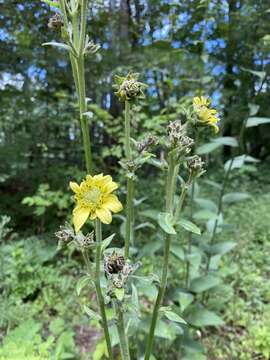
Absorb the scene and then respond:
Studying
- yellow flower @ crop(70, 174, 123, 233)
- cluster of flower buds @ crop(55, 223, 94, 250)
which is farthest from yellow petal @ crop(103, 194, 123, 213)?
cluster of flower buds @ crop(55, 223, 94, 250)

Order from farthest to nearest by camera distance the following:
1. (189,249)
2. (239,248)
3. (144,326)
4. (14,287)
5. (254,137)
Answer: (254,137), (239,248), (14,287), (189,249), (144,326)

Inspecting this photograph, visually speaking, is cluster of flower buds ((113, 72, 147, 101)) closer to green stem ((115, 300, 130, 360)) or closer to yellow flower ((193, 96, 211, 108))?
yellow flower ((193, 96, 211, 108))

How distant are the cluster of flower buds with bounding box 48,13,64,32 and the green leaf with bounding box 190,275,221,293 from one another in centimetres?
159

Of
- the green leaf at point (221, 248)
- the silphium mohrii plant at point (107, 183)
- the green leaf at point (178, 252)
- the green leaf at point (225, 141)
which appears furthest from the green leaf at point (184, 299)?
the green leaf at point (225, 141)

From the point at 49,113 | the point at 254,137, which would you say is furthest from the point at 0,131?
the point at 254,137

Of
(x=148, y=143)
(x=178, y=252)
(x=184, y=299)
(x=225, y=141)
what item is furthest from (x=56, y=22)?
(x=184, y=299)

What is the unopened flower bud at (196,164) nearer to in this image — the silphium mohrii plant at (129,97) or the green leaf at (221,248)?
the silphium mohrii plant at (129,97)

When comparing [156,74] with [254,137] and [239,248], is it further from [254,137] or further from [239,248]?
[254,137]

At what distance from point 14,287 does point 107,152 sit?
156 centimetres

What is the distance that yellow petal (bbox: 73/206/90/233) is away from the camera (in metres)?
0.82

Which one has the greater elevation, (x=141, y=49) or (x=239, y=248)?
(x=141, y=49)

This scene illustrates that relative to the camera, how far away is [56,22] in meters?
0.92

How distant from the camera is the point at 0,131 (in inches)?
142

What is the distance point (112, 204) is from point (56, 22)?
555mm
